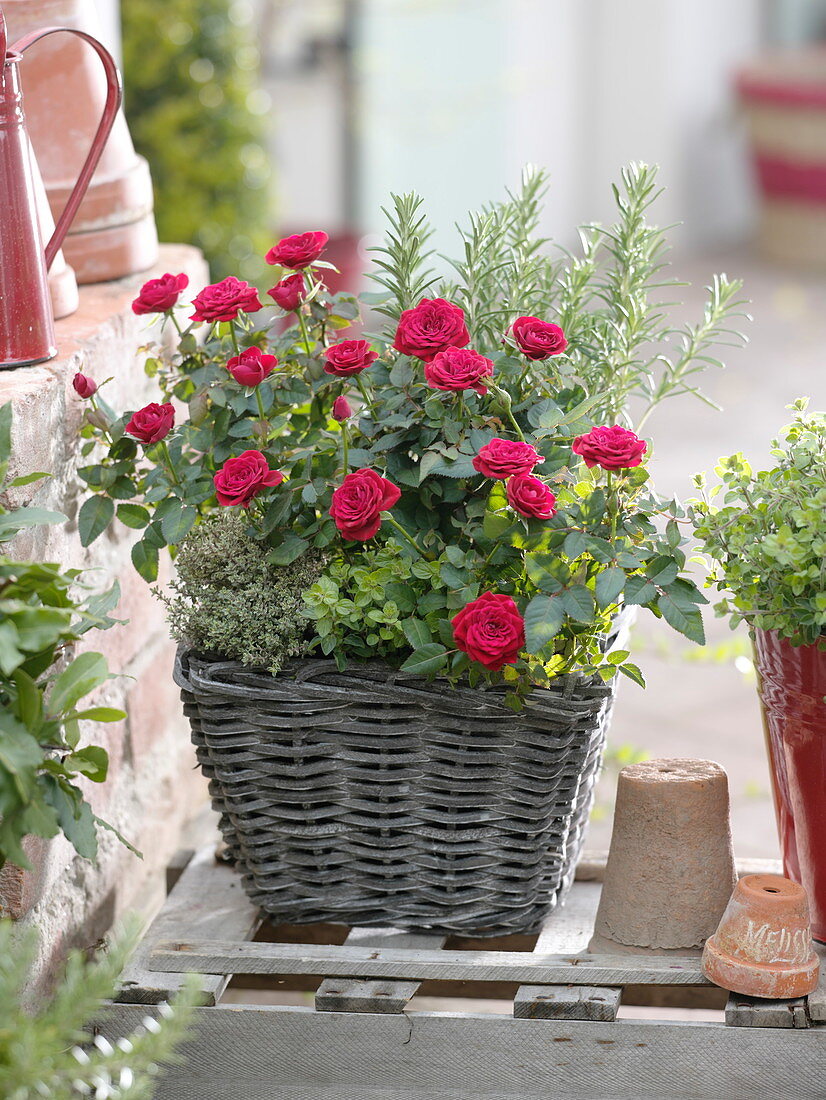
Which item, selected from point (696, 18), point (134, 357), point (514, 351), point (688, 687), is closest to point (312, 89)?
point (696, 18)

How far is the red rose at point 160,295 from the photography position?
146 cm

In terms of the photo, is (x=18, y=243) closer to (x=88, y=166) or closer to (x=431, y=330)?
(x=88, y=166)

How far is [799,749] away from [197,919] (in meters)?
0.66

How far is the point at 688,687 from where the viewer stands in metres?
2.95

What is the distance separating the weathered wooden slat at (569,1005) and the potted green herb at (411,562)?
12 cm

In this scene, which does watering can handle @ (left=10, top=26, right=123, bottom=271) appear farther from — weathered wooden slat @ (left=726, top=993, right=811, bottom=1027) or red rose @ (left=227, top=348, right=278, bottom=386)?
weathered wooden slat @ (left=726, top=993, right=811, bottom=1027)

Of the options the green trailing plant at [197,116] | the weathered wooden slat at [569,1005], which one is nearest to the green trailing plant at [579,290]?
the weathered wooden slat at [569,1005]

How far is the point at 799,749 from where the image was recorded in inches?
54.9

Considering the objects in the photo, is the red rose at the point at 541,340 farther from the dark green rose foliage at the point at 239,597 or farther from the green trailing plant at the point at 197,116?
the green trailing plant at the point at 197,116

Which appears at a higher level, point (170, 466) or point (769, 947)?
point (170, 466)

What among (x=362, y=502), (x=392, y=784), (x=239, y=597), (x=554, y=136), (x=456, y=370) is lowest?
(x=554, y=136)

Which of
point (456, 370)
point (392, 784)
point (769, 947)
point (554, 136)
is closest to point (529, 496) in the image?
point (456, 370)

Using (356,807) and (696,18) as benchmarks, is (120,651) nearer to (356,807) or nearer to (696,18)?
(356,807)

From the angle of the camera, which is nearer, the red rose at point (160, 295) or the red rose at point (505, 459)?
the red rose at point (505, 459)
